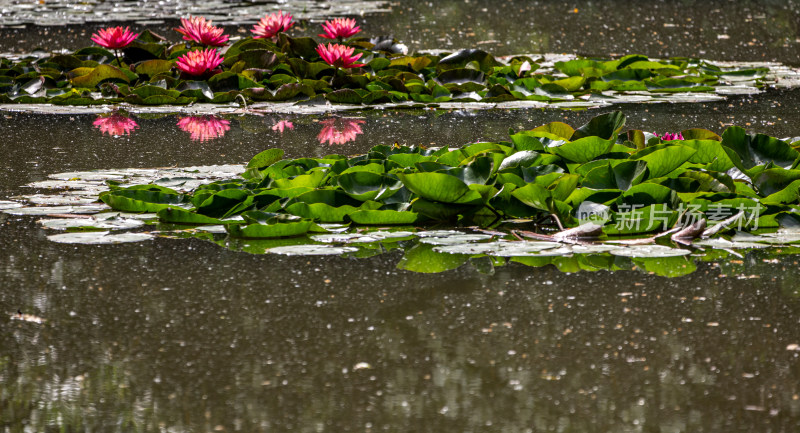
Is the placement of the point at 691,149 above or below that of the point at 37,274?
above

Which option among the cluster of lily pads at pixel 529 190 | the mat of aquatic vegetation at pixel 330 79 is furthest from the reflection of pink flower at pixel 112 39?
the cluster of lily pads at pixel 529 190

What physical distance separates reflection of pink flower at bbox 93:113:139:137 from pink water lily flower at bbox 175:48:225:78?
0.53 metres

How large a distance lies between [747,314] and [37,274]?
160cm

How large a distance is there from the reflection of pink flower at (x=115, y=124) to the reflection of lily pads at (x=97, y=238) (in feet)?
5.50

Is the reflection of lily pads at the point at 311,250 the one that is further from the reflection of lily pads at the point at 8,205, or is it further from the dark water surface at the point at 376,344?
the reflection of lily pads at the point at 8,205

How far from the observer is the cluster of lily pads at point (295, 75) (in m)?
5.24

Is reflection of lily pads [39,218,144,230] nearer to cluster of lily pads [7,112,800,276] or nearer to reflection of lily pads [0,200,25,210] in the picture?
cluster of lily pads [7,112,800,276]

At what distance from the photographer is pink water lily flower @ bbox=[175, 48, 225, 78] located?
526 cm

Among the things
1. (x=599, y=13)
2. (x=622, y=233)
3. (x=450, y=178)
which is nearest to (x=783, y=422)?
(x=622, y=233)

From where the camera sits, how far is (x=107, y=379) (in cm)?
182

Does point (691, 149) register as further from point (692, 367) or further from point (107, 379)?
point (107, 379)

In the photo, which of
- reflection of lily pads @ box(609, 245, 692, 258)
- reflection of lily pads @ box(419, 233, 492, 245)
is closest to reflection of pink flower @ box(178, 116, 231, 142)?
reflection of lily pads @ box(419, 233, 492, 245)

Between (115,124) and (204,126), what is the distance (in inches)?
16.3

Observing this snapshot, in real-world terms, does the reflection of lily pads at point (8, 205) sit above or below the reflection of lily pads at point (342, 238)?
above
